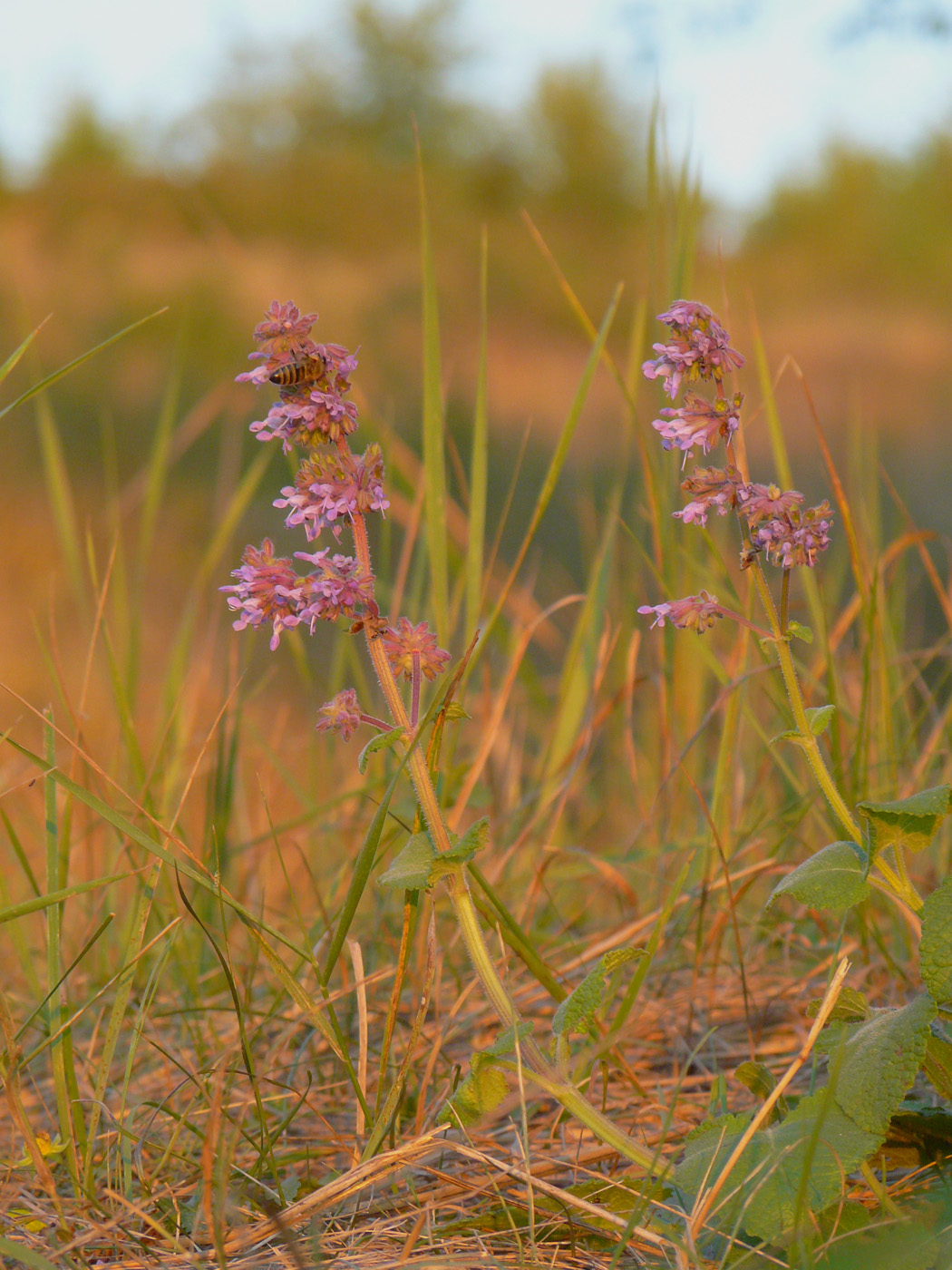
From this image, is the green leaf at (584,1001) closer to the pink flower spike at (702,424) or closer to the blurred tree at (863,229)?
the pink flower spike at (702,424)

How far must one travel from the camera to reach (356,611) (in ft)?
3.30

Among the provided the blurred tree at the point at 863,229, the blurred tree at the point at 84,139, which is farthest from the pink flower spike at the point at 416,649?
the blurred tree at the point at 84,139

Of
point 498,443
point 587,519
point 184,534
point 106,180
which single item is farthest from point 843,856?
point 106,180

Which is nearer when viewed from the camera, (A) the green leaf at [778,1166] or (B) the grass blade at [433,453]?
(A) the green leaf at [778,1166]

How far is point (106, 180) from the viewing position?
25.8 m

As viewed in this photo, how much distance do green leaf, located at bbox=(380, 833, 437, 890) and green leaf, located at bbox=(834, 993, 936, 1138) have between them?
0.40 meters

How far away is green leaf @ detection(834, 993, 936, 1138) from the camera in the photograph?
36.2 inches

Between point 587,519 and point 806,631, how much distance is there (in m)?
2.09

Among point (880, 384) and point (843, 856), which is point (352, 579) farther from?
point (880, 384)

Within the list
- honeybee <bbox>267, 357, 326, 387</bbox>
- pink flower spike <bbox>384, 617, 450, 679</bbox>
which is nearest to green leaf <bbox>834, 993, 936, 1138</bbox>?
pink flower spike <bbox>384, 617, 450, 679</bbox>

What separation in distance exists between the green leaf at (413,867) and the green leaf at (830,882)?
310 mm

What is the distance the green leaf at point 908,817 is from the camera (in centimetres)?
91

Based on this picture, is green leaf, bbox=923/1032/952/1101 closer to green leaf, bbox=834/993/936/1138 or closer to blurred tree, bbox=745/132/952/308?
green leaf, bbox=834/993/936/1138

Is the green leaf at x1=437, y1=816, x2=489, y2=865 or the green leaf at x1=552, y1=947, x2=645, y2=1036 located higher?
the green leaf at x1=437, y1=816, x2=489, y2=865
